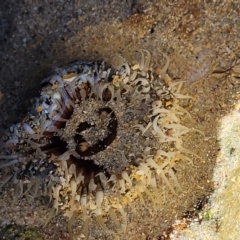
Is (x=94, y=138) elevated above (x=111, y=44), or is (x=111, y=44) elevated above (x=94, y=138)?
(x=111, y=44)

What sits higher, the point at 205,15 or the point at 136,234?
the point at 205,15

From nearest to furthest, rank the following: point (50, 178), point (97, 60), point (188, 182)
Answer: point (50, 178), point (97, 60), point (188, 182)

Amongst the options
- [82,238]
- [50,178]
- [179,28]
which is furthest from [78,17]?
[82,238]

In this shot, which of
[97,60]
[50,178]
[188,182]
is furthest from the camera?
[188,182]

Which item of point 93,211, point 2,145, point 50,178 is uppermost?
point 2,145

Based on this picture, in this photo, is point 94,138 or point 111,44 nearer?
point 94,138

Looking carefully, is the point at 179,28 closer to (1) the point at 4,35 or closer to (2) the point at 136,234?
(1) the point at 4,35

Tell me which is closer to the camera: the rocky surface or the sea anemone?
the sea anemone

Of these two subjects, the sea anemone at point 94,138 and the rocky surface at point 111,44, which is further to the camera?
the rocky surface at point 111,44
